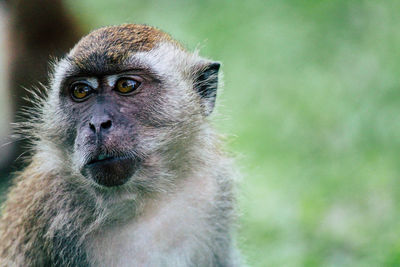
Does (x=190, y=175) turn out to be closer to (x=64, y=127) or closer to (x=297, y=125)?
(x=64, y=127)

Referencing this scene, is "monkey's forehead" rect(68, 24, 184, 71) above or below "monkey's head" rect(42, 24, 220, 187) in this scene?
above

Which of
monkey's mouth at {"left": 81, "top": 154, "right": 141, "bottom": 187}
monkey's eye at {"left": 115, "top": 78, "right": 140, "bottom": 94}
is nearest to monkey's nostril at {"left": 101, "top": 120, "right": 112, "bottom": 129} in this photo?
monkey's mouth at {"left": 81, "top": 154, "right": 141, "bottom": 187}

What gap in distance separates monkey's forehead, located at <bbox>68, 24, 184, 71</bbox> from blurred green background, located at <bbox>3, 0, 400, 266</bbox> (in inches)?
31.1

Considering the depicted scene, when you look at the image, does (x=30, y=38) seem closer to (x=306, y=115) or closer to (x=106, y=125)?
(x=306, y=115)

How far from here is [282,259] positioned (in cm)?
624

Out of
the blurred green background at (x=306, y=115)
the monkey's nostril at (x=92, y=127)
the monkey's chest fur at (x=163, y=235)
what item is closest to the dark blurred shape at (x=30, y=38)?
the blurred green background at (x=306, y=115)

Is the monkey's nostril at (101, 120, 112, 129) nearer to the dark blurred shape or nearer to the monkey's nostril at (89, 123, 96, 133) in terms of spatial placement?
the monkey's nostril at (89, 123, 96, 133)

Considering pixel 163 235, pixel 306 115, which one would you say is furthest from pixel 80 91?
pixel 306 115

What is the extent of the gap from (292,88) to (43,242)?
4866 millimetres

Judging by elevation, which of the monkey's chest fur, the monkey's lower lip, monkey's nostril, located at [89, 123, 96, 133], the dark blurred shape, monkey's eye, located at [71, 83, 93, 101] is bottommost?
the monkey's chest fur

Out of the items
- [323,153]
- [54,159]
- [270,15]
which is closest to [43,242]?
[54,159]

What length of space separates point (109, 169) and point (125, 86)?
61 cm

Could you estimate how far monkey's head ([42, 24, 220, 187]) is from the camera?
4.37m

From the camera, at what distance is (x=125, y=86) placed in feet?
15.3
